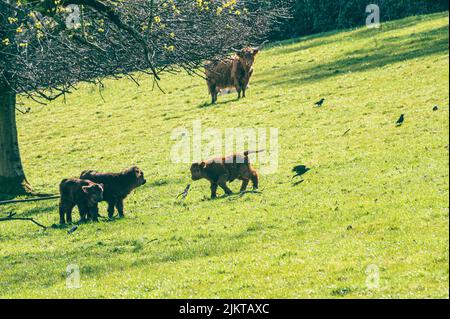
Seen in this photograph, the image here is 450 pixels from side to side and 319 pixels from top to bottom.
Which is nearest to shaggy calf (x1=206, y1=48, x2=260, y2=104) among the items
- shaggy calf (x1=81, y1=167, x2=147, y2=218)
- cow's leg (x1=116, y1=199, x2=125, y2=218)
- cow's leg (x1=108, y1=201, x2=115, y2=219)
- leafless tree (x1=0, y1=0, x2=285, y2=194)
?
leafless tree (x1=0, y1=0, x2=285, y2=194)

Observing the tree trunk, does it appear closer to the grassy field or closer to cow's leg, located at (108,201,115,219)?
the grassy field

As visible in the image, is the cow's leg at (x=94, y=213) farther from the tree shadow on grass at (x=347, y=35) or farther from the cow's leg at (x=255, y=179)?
the tree shadow on grass at (x=347, y=35)

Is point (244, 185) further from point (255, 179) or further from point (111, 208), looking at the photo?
point (111, 208)

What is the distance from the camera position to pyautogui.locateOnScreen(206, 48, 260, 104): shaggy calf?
37500 millimetres

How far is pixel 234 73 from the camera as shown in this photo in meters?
38.0

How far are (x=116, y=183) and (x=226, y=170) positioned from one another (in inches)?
113

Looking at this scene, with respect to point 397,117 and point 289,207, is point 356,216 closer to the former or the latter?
point 289,207

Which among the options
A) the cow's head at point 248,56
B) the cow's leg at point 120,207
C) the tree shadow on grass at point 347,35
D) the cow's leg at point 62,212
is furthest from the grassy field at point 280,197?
the tree shadow on grass at point 347,35

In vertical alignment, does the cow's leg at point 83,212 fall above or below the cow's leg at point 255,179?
below

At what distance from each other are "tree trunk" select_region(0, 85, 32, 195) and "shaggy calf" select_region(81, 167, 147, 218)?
20.5ft

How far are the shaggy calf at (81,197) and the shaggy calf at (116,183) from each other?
44cm

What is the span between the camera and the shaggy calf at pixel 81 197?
20672mm

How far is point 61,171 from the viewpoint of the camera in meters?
31.1

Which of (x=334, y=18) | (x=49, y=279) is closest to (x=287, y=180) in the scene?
(x=49, y=279)
